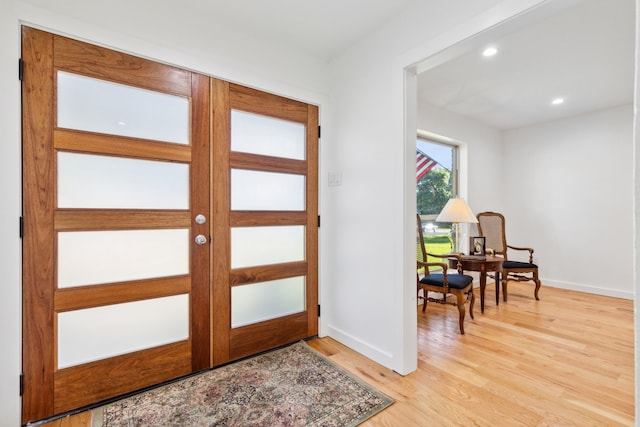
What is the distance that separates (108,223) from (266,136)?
1.27 metres

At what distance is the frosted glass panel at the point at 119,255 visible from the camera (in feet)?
5.49

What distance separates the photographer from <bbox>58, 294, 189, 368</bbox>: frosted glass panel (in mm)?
1672

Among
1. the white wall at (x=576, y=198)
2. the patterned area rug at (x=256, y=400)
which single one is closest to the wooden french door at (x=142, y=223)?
the patterned area rug at (x=256, y=400)

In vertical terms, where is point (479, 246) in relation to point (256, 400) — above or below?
above

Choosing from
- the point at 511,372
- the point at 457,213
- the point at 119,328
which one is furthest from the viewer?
the point at 457,213

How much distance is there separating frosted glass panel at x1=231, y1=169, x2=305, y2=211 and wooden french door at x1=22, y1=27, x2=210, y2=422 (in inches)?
9.7

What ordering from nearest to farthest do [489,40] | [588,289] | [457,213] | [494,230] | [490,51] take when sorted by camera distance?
[489,40]
[490,51]
[457,213]
[494,230]
[588,289]

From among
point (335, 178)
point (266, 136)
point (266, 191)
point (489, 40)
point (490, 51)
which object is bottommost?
point (266, 191)

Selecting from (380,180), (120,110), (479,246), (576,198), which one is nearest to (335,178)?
(380,180)

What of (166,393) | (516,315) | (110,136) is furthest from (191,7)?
(516,315)

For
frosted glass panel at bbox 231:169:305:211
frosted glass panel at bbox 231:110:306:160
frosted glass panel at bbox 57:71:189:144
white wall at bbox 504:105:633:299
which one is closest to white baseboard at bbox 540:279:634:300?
white wall at bbox 504:105:633:299

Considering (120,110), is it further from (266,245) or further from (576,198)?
(576,198)

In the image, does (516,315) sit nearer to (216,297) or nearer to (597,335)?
(597,335)

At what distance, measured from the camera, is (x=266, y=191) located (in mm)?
2400
